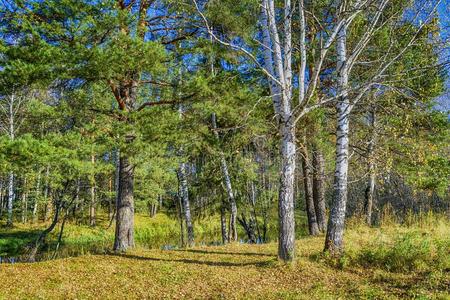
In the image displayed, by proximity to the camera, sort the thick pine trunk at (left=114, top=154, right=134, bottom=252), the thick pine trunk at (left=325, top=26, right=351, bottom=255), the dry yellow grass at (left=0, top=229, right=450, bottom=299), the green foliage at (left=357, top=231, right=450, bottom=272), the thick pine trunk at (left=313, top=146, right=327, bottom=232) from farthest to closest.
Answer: the thick pine trunk at (left=313, top=146, right=327, bottom=232) < the thick pine trunk at (left=114, top=154, right=134, bottom=252) < the thick pine trunk at (left=325, top=26, right=351, bottom=255) < the green foliage at (left=357, top=231, right=450, bottom=272) < the dry yellow grass at (left=0, top=229, right=450, bottom=299)

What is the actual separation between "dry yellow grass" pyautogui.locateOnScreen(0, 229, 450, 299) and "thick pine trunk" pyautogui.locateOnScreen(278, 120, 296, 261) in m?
0.32

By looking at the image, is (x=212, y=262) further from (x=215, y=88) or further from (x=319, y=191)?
(x=319, y=191)

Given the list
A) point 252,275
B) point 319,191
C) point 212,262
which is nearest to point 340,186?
point 252,275

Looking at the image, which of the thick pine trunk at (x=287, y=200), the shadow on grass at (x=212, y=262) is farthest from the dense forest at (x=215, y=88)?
the shadow on grass at (x=212, y=262)

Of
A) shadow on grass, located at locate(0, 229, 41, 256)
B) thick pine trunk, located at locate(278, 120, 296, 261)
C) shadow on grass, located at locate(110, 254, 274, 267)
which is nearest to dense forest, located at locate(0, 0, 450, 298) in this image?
thick pine trunk, located at locate(278, 120, 296, 261)

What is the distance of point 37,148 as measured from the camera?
611 centimetres

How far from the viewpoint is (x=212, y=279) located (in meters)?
6.16

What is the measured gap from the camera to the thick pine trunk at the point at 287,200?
683 cm

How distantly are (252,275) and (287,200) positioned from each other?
157 cm

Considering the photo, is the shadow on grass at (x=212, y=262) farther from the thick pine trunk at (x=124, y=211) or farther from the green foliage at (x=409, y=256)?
the green foliage at (x=409, y=256)

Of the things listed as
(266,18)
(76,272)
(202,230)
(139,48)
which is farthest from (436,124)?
(202,230)

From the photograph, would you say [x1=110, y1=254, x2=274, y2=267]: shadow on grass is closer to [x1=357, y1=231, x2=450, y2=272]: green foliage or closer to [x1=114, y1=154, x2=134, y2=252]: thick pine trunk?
[x1=114, y1=154, x2=134, y2=252]: thick pine trunk

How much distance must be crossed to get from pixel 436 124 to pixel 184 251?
360 inches

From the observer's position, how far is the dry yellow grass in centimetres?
525
